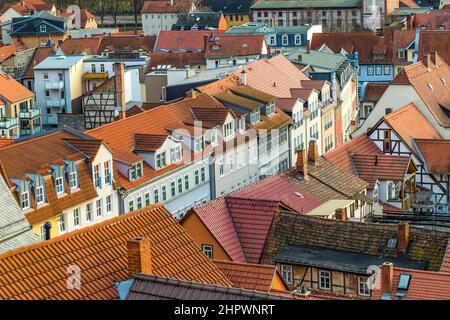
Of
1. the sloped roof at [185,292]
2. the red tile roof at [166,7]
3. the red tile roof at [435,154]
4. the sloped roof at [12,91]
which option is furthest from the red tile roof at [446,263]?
the red tile roof at [166,7]

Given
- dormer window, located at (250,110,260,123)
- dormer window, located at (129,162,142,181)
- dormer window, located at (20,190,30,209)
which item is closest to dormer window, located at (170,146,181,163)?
dormer window, located at (129,162,142,181)

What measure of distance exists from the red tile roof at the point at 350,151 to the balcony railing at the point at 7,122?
34332mm

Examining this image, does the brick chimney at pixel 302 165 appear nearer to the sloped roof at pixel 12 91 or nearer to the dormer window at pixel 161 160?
the dormer window at pixel 161 160

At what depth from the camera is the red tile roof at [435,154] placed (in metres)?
59.5

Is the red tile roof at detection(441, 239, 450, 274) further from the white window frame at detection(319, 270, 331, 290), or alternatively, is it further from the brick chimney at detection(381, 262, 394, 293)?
the white window frame at detection(319, 270, 331, 290)

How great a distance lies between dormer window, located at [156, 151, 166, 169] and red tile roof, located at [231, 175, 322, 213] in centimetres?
667

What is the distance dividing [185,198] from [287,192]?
8368mm

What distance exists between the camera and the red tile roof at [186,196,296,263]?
138 ft

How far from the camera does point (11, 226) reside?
34812mm

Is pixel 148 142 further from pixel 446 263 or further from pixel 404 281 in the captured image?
pixel 404 281

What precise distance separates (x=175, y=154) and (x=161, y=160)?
1374 millimetres

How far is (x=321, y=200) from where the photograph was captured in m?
49.3
